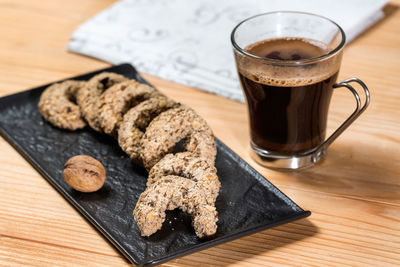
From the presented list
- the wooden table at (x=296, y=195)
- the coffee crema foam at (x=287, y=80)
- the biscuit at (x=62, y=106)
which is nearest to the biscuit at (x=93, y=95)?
the biscuit at (x=62, y=106)

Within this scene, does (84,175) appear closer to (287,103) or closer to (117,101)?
(117,101)

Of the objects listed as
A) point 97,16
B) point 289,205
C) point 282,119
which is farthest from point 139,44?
point 289,205

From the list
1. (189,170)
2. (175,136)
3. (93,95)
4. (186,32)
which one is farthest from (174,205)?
(186,32)

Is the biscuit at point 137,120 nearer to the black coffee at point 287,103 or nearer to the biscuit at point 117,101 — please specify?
the biscuit at point 117,101

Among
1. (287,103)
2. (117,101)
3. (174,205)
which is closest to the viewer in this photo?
→ (174,205)

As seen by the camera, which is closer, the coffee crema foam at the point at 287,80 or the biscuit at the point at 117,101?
the coffee crema foam at the point at 287,80

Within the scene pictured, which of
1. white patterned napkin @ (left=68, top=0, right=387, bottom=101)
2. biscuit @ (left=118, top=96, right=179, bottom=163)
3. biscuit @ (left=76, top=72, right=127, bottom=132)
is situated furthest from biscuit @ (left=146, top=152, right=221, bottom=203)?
white patterned napkin @ (left=68, top=0, right=387, bottom=101)

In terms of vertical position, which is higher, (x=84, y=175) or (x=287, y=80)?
(x=287, y=80)
